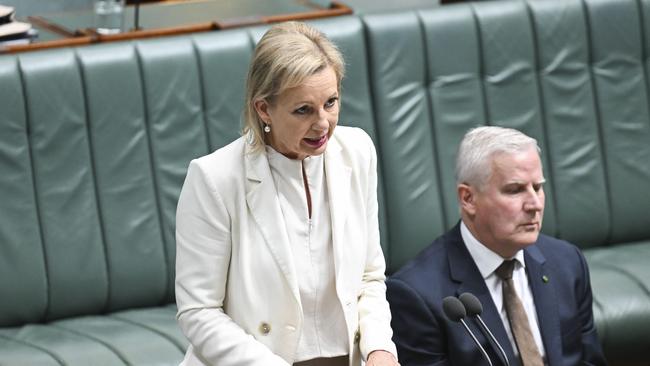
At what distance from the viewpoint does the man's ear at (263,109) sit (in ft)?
8.57

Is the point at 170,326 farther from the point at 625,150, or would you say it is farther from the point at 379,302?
the point at 625,150

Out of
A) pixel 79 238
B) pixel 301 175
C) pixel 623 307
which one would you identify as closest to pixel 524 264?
pixel 301 175

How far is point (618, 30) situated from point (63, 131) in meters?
2.01

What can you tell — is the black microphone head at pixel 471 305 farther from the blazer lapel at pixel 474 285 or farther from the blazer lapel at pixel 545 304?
the blazer lapel at pixel 545 304

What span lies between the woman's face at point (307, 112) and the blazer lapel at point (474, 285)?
68 cm

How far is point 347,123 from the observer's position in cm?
455

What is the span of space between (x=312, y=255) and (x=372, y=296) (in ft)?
0.60

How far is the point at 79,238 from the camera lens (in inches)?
168

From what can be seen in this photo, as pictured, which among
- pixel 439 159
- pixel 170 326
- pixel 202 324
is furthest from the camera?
pixel 439 159

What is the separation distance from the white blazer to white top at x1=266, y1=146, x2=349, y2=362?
0.02 meters

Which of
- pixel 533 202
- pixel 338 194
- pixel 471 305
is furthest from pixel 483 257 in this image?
pixel 338 194

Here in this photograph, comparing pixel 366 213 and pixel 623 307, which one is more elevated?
pixel 366 213

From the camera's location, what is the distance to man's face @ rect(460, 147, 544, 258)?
3.15 metres

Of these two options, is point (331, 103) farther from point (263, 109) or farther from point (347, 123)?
point (347, 123)
